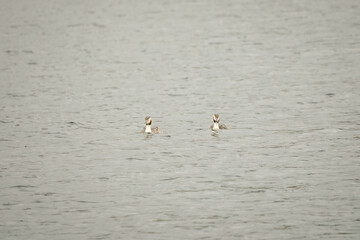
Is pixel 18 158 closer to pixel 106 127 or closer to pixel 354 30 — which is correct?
pixel 106 127

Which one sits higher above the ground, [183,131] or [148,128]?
[148,128]

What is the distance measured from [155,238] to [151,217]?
1.32 metres

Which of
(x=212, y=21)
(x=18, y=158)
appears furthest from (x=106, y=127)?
(x=212, y=21)

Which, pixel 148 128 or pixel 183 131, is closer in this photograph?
pixel 148 128

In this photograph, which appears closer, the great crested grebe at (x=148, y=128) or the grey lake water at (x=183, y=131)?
the grey lake water at (x=183, y=131)

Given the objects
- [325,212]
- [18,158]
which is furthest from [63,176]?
[325,212]

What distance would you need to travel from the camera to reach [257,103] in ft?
100

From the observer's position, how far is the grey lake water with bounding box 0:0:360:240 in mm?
17688

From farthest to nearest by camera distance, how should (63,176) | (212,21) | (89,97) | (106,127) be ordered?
(212,21) < (89,97) < (106,127) < (63,176)

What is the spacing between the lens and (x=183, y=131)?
26.0m

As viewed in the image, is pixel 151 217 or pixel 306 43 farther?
pixel 306 43

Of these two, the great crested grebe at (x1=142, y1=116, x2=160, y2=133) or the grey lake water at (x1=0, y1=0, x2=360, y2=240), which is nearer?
the grey lake water at (x1=0, y1=0, x2=360, y2=240)

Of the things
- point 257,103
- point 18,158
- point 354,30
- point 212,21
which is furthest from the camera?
point 212,21

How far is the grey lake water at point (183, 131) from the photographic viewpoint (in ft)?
58.0
